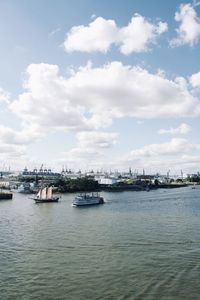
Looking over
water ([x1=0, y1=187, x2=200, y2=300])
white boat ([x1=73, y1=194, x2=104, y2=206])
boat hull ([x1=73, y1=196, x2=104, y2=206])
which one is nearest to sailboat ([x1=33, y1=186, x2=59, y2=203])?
white boat ([x1=73, y1=194, x2=104, y2=206])

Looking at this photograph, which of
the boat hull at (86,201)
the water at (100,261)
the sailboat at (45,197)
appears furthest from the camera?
the sailboat at (45,197)

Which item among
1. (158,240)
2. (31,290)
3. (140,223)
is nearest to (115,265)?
(31,290)

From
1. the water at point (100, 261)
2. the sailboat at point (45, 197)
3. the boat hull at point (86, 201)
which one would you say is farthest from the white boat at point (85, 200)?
the water at point (100, 261)

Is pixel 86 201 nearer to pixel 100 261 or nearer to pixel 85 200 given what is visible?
pixel 85 200

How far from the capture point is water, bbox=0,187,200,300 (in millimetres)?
26344

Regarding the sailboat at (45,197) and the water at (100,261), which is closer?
the water at (100,261)

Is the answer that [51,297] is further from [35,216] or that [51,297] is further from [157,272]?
[35,216]

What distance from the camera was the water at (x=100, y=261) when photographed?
2634 centimetres

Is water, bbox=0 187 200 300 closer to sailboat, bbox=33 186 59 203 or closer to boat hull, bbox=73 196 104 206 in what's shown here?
Result: boat hull, bbox=73 196 104 206

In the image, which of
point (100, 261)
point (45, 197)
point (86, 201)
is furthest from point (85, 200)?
point (100, 261)

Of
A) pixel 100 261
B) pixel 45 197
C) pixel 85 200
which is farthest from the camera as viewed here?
pixel 45 197

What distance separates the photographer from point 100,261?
112 ft

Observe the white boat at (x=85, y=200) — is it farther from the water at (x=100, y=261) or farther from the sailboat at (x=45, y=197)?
the water at (x=100, y=261)

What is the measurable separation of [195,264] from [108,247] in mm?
10429
